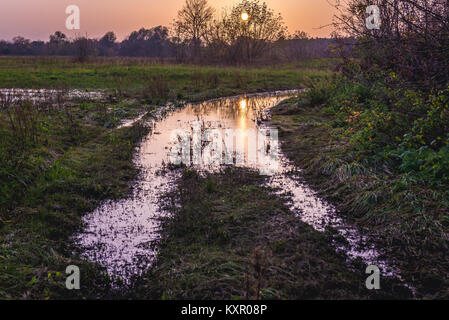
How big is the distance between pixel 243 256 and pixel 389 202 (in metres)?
2.49

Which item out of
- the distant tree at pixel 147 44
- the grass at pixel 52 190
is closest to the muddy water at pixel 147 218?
the grass at pixel 52 190

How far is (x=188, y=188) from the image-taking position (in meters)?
6.87

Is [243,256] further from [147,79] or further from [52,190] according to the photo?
[147,79]

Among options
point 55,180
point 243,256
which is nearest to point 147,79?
point 55,180

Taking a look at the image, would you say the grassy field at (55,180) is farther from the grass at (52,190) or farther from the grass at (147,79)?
the grass at (147,79)

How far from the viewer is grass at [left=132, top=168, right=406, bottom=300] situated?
373 centimetres

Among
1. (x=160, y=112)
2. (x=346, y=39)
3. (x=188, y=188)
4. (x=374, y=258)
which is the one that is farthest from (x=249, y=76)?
(x=374, y=258)

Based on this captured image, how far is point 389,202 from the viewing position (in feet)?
17.9

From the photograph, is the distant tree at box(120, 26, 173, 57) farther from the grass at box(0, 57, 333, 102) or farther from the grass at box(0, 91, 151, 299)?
the grass at box(0, 91, 151, 299)

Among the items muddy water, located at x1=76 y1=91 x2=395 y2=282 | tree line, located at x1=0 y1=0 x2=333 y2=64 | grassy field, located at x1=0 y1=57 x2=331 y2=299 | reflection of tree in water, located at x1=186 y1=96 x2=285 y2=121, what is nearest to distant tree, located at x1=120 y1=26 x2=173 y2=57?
tree line, located at x1=0 y1=0 x2=333 y2=64

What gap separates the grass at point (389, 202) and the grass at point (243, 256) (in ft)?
2.06

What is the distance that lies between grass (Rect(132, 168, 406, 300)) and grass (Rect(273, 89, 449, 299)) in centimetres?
63

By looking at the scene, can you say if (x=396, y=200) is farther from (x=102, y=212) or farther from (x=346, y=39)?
(x=346, y=39)
